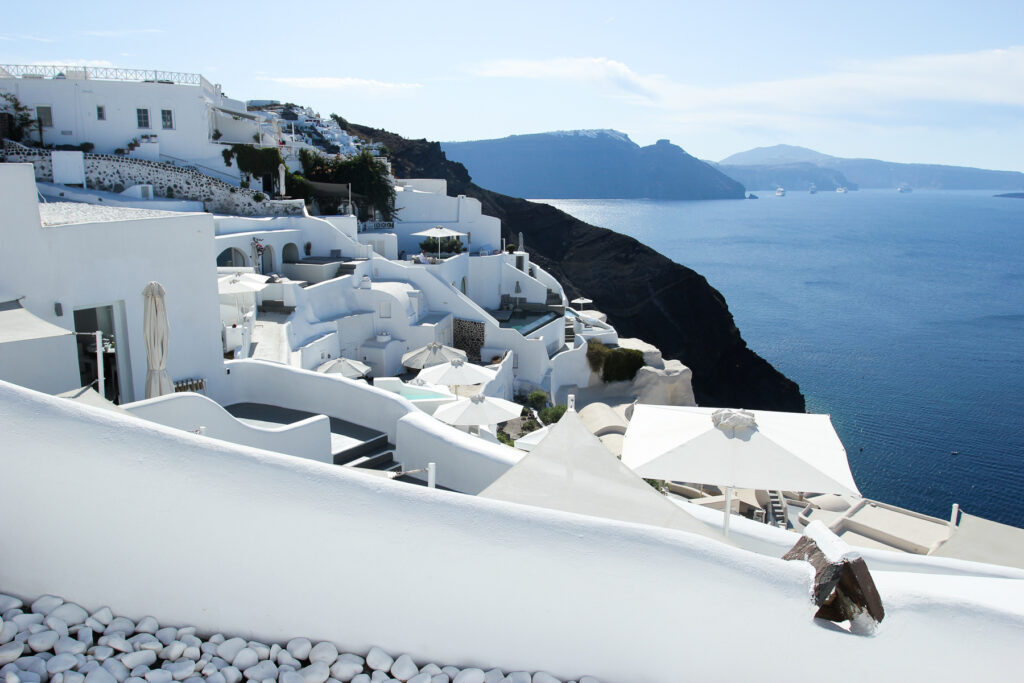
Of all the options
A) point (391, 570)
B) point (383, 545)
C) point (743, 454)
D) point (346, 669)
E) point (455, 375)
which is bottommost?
point (455, 375)

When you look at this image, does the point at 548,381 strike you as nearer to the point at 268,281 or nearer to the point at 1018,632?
the point at 268,281

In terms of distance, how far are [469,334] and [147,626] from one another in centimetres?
2591

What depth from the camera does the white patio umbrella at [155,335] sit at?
9336 mm

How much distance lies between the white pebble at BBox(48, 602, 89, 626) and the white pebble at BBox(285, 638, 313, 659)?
4.26ft

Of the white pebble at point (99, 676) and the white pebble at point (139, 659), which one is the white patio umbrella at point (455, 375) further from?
the white pebble at point (99, 676)

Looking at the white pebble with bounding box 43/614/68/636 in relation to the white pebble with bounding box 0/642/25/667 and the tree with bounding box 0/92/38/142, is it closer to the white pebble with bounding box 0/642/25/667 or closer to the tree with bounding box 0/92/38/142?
the white pebble with bounding box 0/642/25/667

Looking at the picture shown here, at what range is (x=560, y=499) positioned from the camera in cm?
535

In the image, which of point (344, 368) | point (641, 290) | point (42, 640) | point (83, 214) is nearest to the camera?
point (42, 640)

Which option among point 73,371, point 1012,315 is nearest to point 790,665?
point 73,371

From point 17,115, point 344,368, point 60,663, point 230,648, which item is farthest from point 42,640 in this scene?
point 17,115

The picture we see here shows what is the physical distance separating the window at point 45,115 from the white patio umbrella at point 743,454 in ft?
112

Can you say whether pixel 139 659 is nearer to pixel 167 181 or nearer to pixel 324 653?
pixel 324 653

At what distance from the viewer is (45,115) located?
106ft

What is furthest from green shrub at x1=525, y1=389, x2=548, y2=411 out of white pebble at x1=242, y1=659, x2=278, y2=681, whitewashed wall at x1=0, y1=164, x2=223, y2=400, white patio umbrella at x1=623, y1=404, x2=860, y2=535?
white pebble at x1=242, y1=659, x2=278, y2=681
